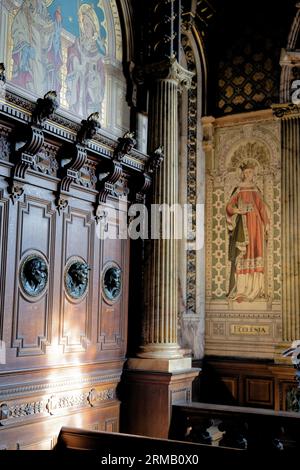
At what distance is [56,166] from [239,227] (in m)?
3.66

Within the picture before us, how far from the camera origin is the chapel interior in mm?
5254

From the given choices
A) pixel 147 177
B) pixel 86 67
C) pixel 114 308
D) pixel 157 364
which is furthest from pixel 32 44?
pixel 157 364

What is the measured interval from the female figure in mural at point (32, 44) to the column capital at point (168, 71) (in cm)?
139

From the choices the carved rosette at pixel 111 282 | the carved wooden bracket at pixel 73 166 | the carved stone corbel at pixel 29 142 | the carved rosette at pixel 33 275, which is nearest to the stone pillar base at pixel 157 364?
the carved rosette at pixel 111 282

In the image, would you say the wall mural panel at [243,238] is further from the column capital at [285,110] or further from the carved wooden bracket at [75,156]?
the carved wooden bracket at [75,156]

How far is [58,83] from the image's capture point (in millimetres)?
6254

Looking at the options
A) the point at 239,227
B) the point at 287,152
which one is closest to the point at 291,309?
the point at 239,227

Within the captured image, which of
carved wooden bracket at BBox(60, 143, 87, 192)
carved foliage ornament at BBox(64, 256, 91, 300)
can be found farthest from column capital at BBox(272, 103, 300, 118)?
carved foliage ornament at BBox(64, 256, 91, 300)

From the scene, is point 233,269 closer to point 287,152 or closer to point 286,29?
point 287,152

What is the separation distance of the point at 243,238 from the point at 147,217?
2.14 m

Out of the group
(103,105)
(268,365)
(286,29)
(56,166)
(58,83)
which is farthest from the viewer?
(286,29)

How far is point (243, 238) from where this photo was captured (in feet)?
27.8

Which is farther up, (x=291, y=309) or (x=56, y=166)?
(x=56, y=166)

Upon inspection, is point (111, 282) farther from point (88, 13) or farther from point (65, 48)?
point (88, 13)
